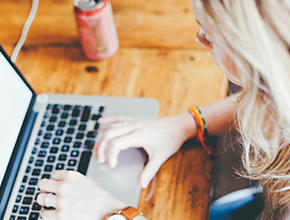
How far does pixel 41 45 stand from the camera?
927mm

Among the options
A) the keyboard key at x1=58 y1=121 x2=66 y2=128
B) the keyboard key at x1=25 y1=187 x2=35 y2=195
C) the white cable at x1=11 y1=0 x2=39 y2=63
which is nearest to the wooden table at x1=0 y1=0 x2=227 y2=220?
the white cable at x1=11 y1=0 x2=39 y2=63

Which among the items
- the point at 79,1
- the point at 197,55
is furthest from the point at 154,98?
the point at 79,1

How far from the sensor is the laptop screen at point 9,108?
649mm

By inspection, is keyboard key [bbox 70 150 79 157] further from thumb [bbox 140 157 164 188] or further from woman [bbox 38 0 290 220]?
thumb [bbox 140 157 164 188]

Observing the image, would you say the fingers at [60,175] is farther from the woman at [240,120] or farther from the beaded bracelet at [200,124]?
the beaded bracelet at [200,124]

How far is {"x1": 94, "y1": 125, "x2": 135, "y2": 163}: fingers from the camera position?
0.67 meters

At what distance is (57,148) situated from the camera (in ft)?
2.31

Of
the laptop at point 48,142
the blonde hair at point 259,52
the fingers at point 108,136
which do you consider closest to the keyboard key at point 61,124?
the laptop at point 48,142

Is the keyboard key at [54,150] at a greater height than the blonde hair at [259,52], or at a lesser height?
lesser

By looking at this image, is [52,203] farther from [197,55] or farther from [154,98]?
[197,55]

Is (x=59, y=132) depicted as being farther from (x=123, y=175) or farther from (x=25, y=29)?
(x=25, y=29)

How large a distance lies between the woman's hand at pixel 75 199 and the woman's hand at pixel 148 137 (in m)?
0.07

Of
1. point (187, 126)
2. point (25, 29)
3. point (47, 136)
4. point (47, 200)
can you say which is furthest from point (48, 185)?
point (25, 29)

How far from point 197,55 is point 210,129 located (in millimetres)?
229
